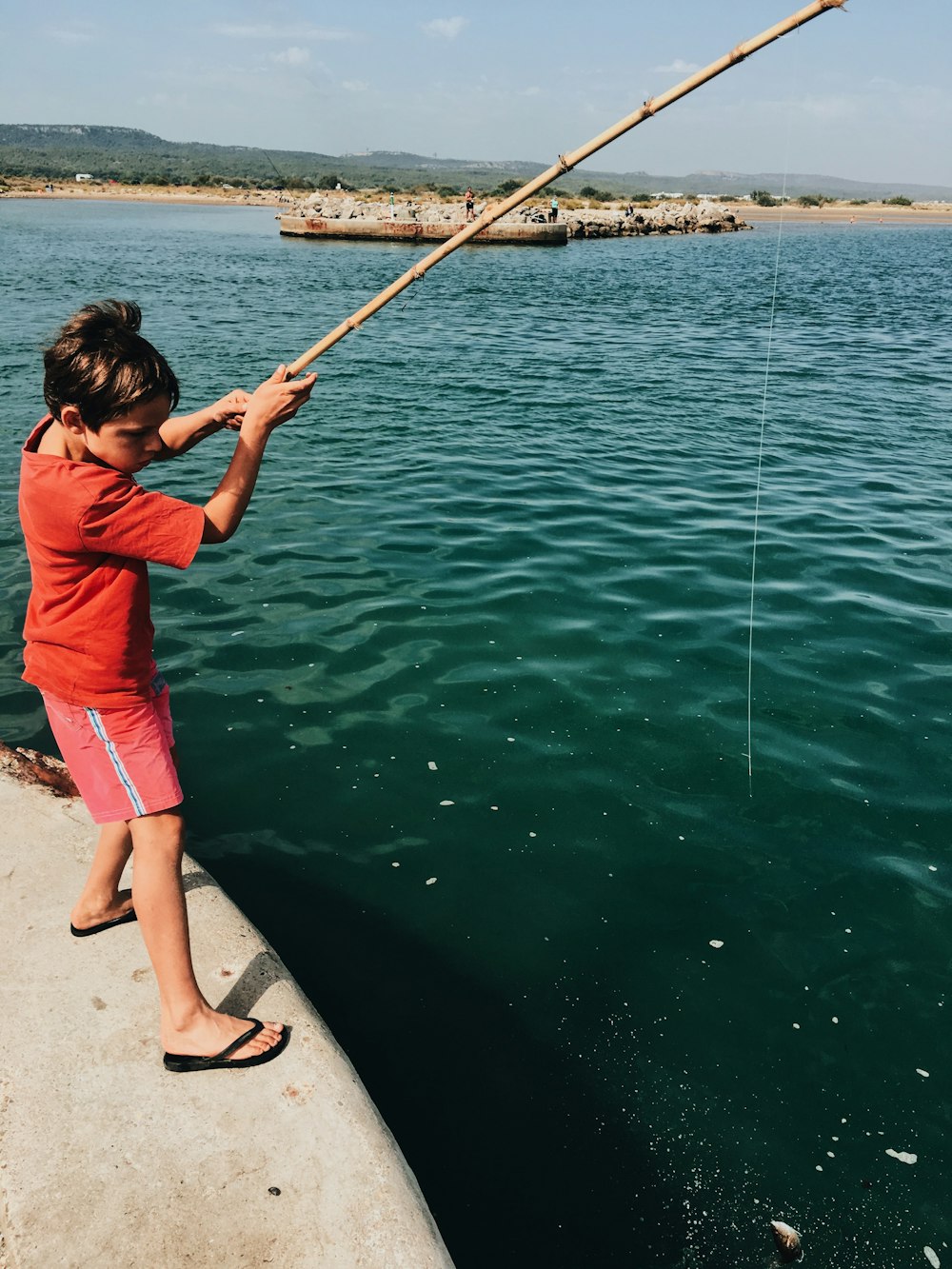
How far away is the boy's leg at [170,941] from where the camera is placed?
275 centimetres

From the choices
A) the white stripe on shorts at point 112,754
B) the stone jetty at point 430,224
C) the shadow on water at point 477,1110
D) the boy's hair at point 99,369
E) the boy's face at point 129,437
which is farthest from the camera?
the stone jetty at point 430,224

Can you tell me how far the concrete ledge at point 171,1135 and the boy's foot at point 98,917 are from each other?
0.04m

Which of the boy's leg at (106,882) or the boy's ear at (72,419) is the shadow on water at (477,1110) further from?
the boy's ear at (72,419)

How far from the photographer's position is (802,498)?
9.34 meters

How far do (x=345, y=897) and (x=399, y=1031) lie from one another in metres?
0.78

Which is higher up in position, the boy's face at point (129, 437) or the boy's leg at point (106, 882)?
the boy's face at point (129, 437)

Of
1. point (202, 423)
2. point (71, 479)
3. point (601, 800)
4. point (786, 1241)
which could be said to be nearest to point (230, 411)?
point (202, 423)

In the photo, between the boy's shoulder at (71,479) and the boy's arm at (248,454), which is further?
the boy's arm at (248,454)

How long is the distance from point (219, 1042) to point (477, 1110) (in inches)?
39.9

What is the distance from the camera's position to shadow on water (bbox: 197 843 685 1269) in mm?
2857

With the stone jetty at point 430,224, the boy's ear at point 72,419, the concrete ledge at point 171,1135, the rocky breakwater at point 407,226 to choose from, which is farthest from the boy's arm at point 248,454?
the rocky breakwater at point 407,226

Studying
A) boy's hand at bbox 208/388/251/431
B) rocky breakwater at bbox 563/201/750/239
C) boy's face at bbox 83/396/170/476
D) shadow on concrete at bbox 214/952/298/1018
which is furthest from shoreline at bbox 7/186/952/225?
shadow on concrete at bbox 214/952/298/1018

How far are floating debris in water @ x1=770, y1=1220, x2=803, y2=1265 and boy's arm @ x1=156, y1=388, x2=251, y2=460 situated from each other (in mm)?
3109

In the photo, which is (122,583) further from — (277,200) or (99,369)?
(277,200)
